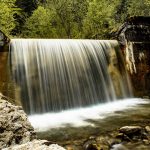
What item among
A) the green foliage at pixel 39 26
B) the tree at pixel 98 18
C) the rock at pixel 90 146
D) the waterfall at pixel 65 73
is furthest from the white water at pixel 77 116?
the green foliage at pixel 39 26

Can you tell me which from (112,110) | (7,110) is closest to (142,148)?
(7,110)

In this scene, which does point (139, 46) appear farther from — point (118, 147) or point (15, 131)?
point (15, 131)

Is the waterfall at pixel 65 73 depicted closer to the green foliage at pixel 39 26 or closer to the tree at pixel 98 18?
the tree at pixel 98 18

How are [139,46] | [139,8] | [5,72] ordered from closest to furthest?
[5,72] → [139,46] → [139,8]

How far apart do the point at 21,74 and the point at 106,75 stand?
4.56 m

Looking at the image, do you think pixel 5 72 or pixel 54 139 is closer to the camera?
pixel 54 139

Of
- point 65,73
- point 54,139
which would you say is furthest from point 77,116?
point 54,139

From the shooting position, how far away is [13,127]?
401 cm

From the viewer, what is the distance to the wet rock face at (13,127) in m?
3.76

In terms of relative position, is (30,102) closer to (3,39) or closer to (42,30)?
(3,39)

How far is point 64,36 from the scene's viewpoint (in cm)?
2609

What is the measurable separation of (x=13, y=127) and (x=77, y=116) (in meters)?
6.50

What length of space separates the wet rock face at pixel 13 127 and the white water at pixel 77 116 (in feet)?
14.3

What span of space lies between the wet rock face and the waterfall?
21.8 feet
